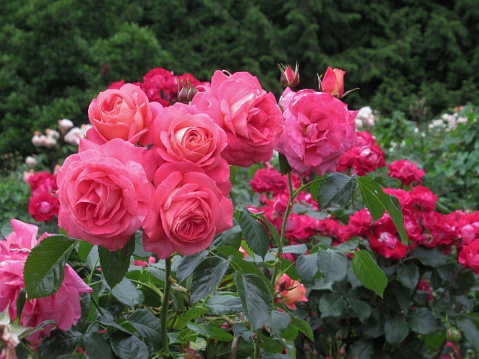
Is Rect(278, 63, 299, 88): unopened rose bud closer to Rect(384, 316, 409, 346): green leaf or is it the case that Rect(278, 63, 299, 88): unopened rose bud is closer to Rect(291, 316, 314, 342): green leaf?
Rect(291, 316, 314, 342): green leaf

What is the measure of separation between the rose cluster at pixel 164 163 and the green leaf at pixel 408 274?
1087 mm

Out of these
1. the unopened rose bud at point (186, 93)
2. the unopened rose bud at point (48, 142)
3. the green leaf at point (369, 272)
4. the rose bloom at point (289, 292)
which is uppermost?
the unopened rose bud at point (186, 93)

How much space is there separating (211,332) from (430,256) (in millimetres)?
1120

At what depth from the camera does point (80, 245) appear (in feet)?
2.98

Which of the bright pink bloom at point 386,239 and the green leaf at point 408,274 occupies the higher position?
the bright pink bloom at point 386,239

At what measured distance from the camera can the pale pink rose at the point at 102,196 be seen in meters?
0.72

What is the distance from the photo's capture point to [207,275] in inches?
34.7

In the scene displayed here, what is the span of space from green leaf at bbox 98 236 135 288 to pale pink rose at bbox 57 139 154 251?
0.05 m

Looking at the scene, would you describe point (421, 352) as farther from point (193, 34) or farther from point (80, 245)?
point (193, 34)

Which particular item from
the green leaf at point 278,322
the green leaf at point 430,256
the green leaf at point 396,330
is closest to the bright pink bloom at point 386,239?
the green leaf at point 430,256

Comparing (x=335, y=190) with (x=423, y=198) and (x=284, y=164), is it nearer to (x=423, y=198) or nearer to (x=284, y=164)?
(x=284, y=164)

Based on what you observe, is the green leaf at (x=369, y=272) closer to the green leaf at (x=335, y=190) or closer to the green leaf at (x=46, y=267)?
the green leaf at (x=335, y=190)

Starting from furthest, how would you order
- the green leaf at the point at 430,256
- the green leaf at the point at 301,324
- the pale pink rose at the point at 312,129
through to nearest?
1. the green leaf at the point at 430,256
2. the green leaf at the point at 301,324
3. the pale pink rose at the point at 312,129

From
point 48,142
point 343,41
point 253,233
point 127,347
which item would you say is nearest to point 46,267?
point 127,347
